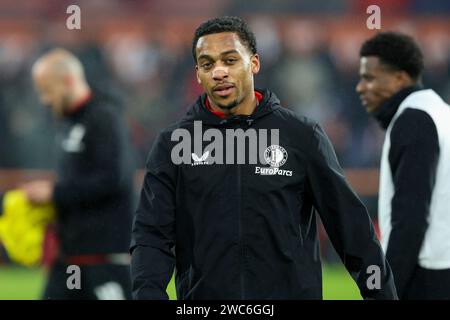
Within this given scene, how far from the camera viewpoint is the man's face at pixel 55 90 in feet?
20.7

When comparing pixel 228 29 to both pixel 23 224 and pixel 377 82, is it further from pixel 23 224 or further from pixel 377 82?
pixel 23 224

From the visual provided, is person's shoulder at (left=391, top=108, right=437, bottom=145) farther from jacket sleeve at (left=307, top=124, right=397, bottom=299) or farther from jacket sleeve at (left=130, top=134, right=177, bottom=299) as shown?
jacket sleeve at (left=130, top=134, right=177, bottom=299)

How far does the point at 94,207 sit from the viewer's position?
6055mm

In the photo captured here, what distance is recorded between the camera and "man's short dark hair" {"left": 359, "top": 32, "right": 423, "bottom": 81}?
198 inches

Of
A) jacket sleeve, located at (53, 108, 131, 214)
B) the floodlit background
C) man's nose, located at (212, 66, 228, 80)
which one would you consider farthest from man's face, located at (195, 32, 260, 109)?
the floodlit background

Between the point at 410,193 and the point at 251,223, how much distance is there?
1.06m

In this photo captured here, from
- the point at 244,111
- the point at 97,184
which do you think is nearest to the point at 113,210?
the point at 97,184

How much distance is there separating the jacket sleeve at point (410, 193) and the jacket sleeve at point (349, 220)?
721 millimetres

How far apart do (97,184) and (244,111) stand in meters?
2.39

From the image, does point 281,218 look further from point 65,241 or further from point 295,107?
point 295,107

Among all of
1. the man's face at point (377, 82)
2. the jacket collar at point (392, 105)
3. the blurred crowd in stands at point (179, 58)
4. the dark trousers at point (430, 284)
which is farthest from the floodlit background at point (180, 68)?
the dark trousers at point (430, 284)

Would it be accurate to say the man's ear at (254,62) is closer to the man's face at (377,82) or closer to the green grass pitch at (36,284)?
the man's face at (377,82)

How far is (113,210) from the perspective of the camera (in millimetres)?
6070
